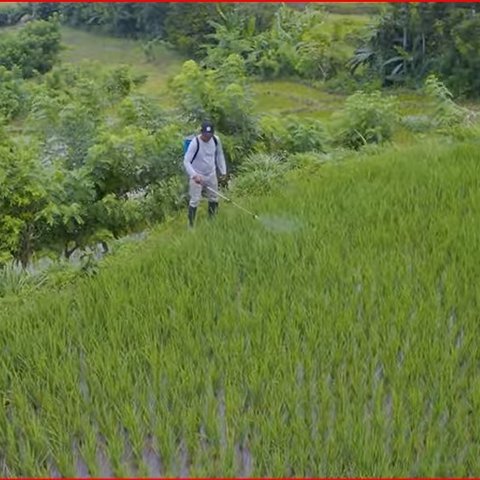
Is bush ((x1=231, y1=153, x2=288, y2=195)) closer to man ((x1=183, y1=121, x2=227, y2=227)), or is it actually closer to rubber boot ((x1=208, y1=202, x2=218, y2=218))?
rubber boot ((x1=208, y1=202, x2=218, y2=218))

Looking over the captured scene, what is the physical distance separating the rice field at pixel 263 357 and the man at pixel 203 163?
680 millimetres

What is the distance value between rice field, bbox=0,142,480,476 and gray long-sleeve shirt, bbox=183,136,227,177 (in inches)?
29.3

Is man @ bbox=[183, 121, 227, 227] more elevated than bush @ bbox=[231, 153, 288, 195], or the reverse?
man @ bbox=[183, 121, 227, 227]

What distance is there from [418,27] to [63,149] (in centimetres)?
1226

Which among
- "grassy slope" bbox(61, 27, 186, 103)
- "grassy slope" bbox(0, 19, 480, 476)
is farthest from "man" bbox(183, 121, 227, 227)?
"grassy slope" bbox(61, 27, 186, 103)

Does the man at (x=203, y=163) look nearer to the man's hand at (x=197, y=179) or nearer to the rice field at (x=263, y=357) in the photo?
the man's hand at (x=197, y=179)

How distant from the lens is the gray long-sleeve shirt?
5973 millimetres

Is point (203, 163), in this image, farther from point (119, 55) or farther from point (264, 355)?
point (119, 55)

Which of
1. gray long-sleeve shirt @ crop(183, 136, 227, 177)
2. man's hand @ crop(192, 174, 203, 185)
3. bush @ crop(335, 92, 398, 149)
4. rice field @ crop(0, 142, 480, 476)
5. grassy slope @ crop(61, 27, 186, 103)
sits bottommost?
grassy slope @ crop(61, 27, 186, 103)

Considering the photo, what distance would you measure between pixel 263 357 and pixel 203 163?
287cm

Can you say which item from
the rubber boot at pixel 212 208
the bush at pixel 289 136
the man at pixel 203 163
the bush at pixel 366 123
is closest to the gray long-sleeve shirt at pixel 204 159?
the man at pixel 203 163

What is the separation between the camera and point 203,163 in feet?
20.0

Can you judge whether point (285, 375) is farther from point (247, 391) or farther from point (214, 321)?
point (214, 321)

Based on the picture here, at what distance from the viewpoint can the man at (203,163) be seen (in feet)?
19.5
